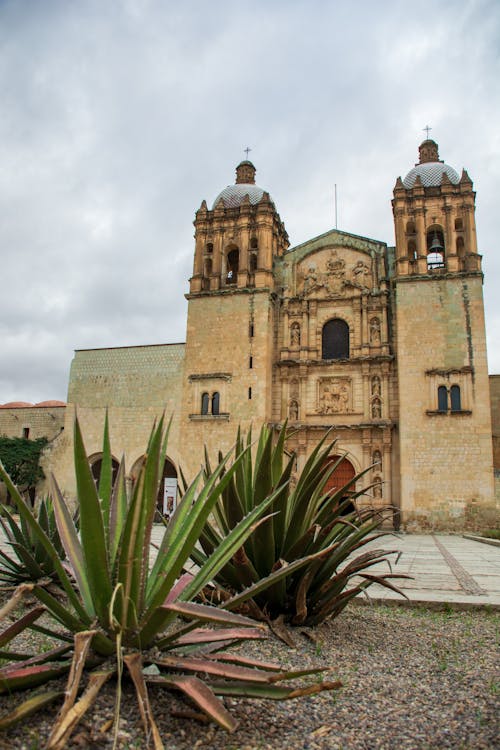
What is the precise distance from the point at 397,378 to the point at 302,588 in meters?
14.8

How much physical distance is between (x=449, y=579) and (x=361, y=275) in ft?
44.8

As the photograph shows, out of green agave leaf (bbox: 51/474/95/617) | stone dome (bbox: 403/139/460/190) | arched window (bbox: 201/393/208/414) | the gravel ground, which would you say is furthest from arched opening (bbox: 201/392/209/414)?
green agave leaf (bbox: 51/474/95/617)

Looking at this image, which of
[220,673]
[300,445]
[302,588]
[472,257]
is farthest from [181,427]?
[220,673]

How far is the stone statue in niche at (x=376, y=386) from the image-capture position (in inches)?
690

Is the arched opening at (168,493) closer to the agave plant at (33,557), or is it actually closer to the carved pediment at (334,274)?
the carved pediment at (334,274)

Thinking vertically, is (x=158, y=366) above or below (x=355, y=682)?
above

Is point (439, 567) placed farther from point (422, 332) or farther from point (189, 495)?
point (422, 332)

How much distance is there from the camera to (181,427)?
18281 mm

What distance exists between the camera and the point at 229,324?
18.6 metres

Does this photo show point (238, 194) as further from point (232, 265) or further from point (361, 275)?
point (361, 275)

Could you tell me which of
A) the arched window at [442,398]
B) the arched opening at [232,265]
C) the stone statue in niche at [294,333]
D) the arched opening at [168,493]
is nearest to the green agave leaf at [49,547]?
the arched opening at [168,493]

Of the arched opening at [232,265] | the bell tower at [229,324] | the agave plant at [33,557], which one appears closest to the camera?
the agave plant at [33,557]

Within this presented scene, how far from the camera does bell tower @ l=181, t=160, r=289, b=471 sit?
17.8m

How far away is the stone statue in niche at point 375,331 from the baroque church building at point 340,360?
5cm
